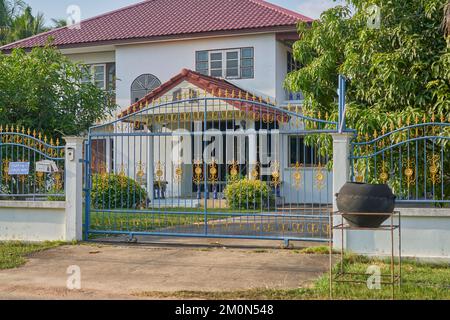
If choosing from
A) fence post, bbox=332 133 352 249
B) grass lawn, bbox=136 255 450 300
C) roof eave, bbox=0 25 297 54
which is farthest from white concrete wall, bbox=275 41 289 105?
grass lawn, bbox=136 255 450 300

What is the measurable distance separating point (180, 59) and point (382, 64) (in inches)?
496

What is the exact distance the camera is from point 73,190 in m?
11.2

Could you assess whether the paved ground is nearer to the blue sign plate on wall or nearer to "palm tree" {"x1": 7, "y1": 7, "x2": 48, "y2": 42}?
the blue sign plate on wall

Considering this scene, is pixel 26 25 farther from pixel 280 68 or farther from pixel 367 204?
pixel 367 204

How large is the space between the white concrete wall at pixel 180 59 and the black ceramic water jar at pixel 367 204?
44.3 feet

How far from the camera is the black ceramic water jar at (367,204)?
7195mm

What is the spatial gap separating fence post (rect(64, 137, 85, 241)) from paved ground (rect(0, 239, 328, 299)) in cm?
45

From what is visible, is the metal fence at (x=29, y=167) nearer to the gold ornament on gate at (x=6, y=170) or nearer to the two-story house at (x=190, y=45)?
the gold ornament on gate at (x=6, y=170)

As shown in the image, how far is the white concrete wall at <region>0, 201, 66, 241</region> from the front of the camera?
11336mm

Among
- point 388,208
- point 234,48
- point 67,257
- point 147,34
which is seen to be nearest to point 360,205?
point 388,208

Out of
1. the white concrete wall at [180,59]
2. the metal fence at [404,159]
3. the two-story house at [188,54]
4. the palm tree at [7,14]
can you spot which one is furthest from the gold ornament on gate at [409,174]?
the palm tree at [7,14]

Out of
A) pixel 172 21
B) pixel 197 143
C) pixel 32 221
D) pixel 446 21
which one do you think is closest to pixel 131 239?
pixel 32 221
